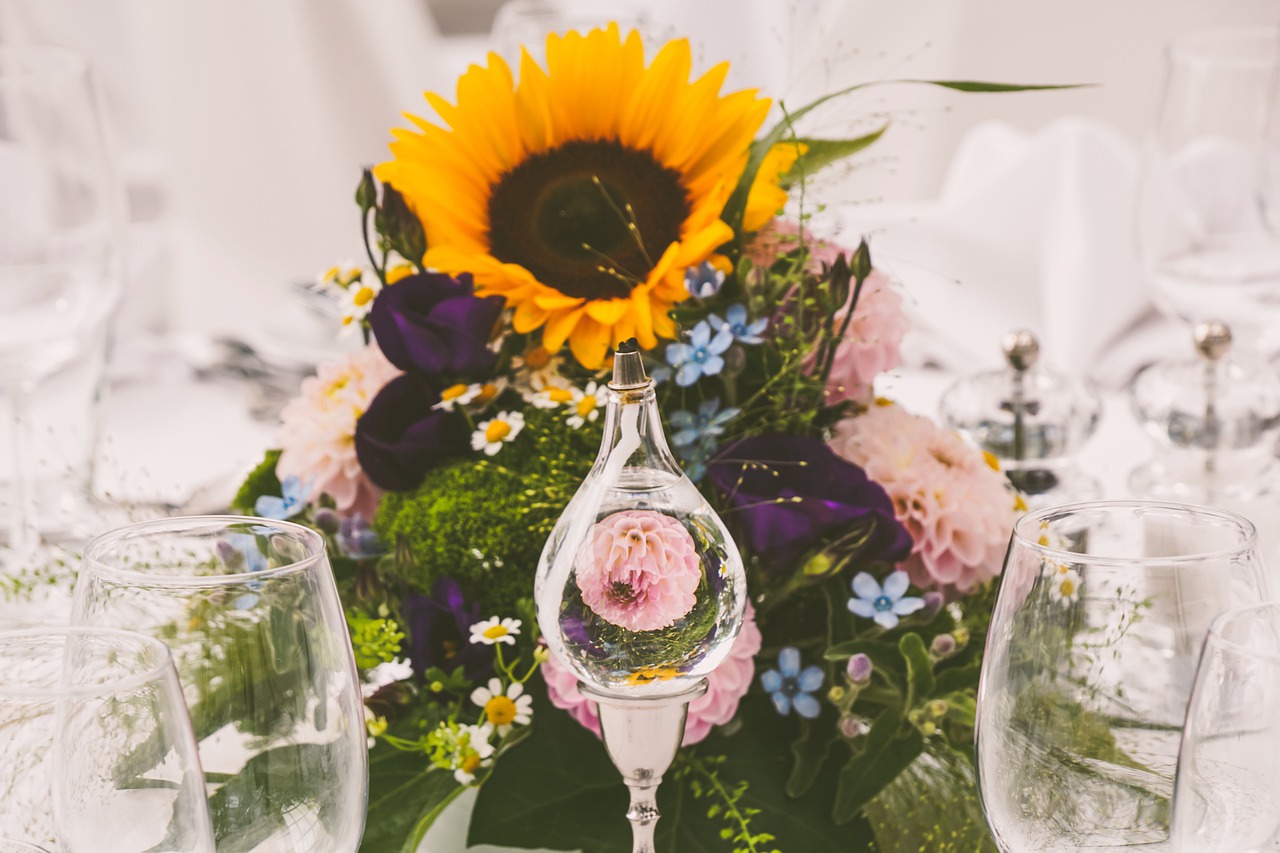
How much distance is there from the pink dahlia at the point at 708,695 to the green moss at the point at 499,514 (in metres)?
0.05

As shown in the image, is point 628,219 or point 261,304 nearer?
point 628,219

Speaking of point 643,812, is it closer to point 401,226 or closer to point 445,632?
point 445,632

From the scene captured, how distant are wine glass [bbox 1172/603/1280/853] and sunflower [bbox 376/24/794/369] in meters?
0.27

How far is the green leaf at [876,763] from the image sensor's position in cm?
56

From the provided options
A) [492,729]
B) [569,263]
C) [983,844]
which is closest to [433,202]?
[569,263]

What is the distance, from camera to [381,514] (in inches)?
25.4

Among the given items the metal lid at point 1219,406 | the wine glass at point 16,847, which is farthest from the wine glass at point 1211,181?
the wine glass at point 16,847

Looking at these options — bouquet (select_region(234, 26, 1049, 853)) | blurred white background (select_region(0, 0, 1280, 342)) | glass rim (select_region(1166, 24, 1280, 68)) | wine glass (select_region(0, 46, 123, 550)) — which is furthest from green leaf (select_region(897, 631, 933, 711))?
blurred white background (select_region(0, 0, 1280, 342))

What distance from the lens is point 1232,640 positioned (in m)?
0.41

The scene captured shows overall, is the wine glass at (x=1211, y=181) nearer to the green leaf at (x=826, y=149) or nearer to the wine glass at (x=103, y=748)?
the green leaf at (x=826, y=149)

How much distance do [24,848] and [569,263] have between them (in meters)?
0.32

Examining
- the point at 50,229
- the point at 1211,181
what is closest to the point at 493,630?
the point at 50,229

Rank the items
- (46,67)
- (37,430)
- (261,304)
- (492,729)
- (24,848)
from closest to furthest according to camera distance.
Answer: (24,848) → (492,729) → (46,67) → (37,430) → (261,304)

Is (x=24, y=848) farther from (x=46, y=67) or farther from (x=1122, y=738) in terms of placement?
(x=46, y=67)
